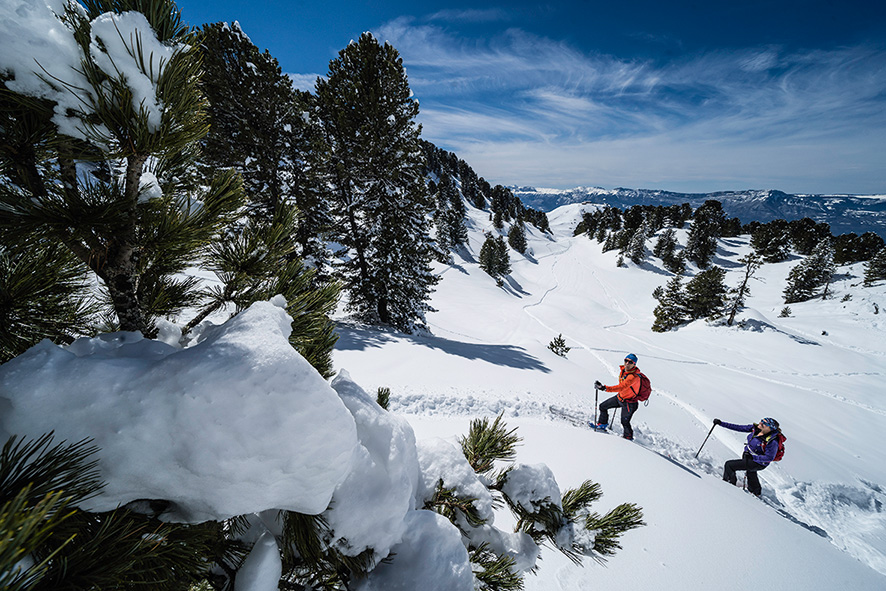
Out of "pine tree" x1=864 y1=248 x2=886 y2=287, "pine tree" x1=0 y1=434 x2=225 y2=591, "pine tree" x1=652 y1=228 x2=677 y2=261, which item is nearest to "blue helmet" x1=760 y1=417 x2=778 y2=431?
"pine tree" x1=0 y1=434 x2=225 y2=591

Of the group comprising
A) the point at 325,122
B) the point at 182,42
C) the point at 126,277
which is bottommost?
the point at 126,277

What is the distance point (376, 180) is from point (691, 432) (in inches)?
500

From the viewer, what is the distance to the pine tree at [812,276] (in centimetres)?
4469

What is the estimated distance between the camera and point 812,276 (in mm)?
45500

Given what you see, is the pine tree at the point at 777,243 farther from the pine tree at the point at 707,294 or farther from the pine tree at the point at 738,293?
the pine tree at the point at 738,293

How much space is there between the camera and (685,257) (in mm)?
63156

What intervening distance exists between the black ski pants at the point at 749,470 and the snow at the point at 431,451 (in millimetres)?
237

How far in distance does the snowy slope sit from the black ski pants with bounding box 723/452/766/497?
271mm

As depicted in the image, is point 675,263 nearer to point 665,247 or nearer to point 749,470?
point 665,247

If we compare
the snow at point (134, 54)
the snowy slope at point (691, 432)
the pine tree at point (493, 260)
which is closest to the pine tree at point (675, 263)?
the pine tree at point (493, 260)

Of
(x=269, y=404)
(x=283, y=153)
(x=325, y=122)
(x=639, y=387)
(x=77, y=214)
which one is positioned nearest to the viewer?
(x=269, y=404)

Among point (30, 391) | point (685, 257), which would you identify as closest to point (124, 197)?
point (30, 391)

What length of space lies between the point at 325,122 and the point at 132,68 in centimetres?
1375

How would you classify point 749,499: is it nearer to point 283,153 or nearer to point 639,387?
point 639,387
